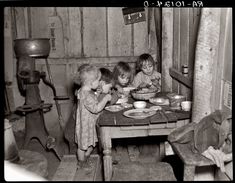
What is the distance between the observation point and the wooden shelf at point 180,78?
3.10m

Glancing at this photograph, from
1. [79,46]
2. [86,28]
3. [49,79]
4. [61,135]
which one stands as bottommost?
[61,135]

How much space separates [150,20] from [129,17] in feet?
1.18

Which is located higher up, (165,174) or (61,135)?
(165,174)

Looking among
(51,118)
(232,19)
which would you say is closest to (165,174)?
(232,19)

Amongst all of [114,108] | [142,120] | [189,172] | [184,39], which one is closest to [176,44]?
[184,39]

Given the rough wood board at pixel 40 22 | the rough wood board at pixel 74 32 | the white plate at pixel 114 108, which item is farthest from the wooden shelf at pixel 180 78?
the rough wood board at pixel 40 22

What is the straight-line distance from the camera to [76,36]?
486cm

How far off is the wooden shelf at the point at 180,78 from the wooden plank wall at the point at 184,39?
0.05m

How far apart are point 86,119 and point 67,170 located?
0.62 metres

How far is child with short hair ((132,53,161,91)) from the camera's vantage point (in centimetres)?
386

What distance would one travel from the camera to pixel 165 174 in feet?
7.51

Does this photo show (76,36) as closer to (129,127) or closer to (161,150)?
(161,150)

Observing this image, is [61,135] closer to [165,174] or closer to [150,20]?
[150,20]

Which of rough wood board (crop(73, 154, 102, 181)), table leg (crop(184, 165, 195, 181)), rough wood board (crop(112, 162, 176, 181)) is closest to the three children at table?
rough wood board (crop(73, 154, 102, 181))
